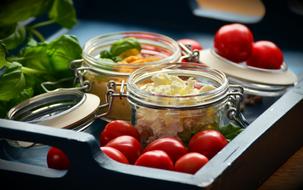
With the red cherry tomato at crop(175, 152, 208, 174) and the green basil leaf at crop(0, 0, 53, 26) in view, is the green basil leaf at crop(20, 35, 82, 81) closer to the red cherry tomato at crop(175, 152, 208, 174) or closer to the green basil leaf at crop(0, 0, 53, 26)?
the green basil leaf at crop(0, 0, 53, 26)

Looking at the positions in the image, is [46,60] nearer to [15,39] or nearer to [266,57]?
[15,39]

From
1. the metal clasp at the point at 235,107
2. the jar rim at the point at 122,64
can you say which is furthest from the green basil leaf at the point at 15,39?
the metal clasp at the point at 235,107

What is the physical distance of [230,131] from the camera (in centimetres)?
93

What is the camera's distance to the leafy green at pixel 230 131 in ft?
3.04

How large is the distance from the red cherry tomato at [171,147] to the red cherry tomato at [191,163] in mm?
30

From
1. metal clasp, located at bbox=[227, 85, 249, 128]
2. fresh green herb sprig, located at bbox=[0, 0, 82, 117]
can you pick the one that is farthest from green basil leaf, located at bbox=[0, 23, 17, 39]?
metal clasp, located at bbox=[227, 85, 249, 128]

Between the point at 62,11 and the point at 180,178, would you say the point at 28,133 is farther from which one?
the point at 62,11

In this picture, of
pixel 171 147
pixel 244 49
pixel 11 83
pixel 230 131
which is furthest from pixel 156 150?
pixel 244 49

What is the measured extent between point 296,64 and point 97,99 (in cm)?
38

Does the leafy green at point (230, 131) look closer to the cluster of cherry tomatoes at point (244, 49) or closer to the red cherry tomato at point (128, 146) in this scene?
the red cherry tomato at point (128, 146)

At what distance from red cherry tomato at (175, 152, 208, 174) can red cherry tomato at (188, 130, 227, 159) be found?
0.04m

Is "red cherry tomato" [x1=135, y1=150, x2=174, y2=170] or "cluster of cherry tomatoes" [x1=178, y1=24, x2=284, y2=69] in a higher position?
"red cherry tomato" [x1=135, y1=150, x2=174, y2=170]

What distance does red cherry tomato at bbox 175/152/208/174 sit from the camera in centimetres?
81

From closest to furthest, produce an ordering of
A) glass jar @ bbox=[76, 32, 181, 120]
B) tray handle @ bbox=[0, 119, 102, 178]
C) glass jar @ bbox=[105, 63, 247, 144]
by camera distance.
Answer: tray handle @ bbox=[0, 119, 102, 178], glass jar @ bbox=[105, 63, 247, 144], glass jar @ bbox=[76, 32, 181, 120]
